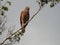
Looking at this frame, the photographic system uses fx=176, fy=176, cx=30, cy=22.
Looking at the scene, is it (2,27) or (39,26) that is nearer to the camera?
(2,27)

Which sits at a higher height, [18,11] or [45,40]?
[18,11]

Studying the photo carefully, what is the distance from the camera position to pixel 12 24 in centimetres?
137

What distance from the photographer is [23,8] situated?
1.41 m

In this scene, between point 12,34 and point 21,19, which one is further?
point 21,19

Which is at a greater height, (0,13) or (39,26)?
(0,13)

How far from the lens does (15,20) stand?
1388 millimetres

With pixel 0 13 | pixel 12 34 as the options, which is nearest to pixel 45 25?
pixel 12 34

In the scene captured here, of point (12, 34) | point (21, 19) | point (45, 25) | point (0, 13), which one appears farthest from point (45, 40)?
point (0, 13)

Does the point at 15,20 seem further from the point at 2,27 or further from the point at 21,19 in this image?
the point at 2,27

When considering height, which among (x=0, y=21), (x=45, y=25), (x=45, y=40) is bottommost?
(x=45, y=40)

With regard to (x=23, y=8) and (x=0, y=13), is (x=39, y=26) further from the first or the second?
(x=0, y=13)

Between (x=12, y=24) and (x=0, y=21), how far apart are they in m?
0.21

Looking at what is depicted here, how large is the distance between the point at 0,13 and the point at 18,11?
32 cm

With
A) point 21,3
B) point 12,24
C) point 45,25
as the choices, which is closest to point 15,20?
point 12,24
